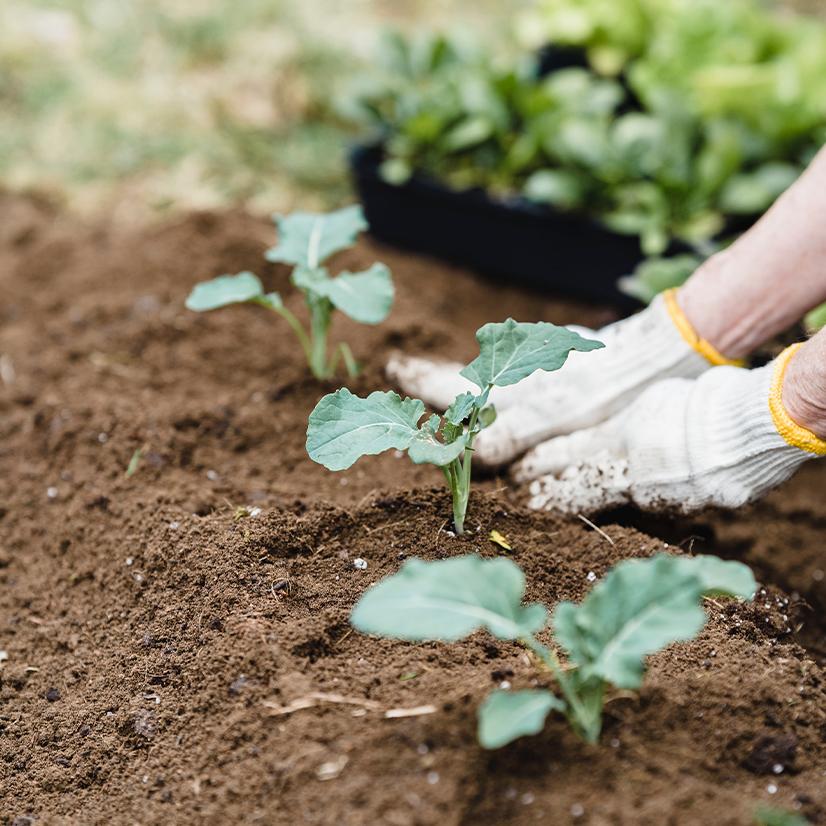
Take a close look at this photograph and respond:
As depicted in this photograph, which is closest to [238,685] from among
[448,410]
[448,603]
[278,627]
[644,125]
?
[278,627]

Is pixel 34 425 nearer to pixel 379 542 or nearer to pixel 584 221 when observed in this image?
pixel 379 542

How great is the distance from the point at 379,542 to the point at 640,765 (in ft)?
2.00

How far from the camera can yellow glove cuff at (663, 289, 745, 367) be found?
6.48 ft

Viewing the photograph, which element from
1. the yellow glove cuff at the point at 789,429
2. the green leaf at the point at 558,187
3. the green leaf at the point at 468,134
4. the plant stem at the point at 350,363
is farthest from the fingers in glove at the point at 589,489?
the green leaf at the point at 468,134

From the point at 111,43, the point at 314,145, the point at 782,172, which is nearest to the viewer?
the point at 782,172

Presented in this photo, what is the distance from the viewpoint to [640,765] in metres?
1.24

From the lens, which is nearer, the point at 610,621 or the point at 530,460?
the point at 610,621

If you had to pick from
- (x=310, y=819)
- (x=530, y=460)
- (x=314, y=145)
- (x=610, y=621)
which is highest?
(x=610, y=621)

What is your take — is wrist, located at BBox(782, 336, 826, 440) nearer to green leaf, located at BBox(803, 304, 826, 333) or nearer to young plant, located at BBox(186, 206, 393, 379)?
green leaf, located at BBox(803, 304, 826, 333)

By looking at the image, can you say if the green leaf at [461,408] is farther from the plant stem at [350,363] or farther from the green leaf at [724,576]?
the plant stem at [350,363]

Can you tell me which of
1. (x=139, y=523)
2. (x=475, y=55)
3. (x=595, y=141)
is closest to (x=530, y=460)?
(x=139, y=523)

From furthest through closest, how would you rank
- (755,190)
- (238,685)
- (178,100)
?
(178,100) → (755,190) → (238,685)

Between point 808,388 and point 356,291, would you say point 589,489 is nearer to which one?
point 808,388

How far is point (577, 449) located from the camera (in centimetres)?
195
